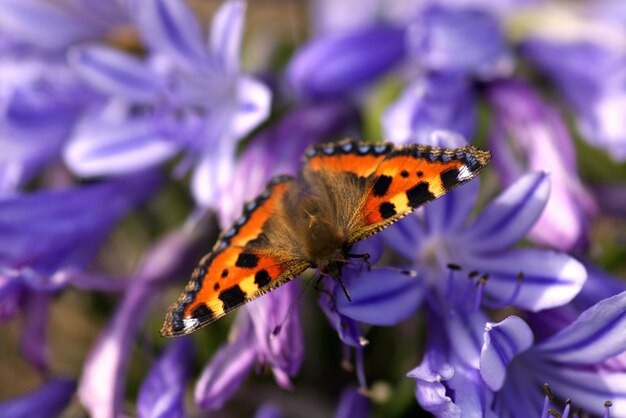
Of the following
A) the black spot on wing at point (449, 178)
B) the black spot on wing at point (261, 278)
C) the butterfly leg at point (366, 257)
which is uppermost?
the black spot on wing at point (449, 178)

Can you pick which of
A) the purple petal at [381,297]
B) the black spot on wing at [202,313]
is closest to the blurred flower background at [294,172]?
the purple petal at [381,297]

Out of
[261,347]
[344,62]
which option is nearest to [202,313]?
[261,347]

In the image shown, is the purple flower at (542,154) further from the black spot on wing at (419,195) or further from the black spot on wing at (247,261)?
the black spot on wing at (247,261)

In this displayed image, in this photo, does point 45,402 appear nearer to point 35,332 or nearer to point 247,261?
point 35,332

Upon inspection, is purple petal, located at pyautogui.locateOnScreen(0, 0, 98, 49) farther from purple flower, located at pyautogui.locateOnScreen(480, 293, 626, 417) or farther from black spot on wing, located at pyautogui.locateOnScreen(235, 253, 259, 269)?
purple flower, located at pyautogui.locateOnScreen(480, 293, 626, 417)

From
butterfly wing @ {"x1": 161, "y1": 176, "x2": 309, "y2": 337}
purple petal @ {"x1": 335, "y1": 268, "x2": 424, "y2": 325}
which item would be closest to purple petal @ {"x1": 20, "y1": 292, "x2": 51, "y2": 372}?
butterfly wing @ {"x1": 161, "y1": 176, "x2": 309, "y2": 337}

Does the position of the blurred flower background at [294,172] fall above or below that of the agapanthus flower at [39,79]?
below

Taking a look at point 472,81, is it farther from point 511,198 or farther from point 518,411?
point 518,411
